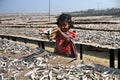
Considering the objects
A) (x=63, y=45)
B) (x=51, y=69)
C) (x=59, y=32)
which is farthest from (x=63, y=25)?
(x=51, y=69)

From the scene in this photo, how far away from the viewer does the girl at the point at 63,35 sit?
6.38 m

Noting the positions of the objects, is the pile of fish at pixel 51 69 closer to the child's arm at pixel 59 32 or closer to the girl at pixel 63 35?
the girl at pixel 63 35

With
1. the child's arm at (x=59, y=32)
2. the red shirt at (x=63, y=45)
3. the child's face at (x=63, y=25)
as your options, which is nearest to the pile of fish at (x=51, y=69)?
the red shirt at (x=63, y=45)

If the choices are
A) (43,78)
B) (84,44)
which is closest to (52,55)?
(43,78)

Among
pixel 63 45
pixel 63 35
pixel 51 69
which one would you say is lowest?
pixel 51 69

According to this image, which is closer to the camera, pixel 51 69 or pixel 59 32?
pixel 59 32

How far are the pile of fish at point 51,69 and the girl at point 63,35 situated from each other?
460 millimetres

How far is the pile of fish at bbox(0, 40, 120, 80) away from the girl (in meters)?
0.46

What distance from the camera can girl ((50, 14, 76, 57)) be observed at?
6.38 meters

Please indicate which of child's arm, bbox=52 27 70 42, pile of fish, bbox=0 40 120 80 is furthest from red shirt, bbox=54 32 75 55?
pile of fish, bbox=0 40 120 80

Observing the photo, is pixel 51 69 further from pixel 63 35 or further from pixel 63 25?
pixel 63 25

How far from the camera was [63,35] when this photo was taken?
Answer: 640cm

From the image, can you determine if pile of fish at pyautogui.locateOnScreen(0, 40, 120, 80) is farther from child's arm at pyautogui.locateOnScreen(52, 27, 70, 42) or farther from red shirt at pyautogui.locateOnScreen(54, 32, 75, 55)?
child's arm at pyautogui.locateOnScreen(52, 27, 70, 42)

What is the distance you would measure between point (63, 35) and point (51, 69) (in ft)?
3.00
